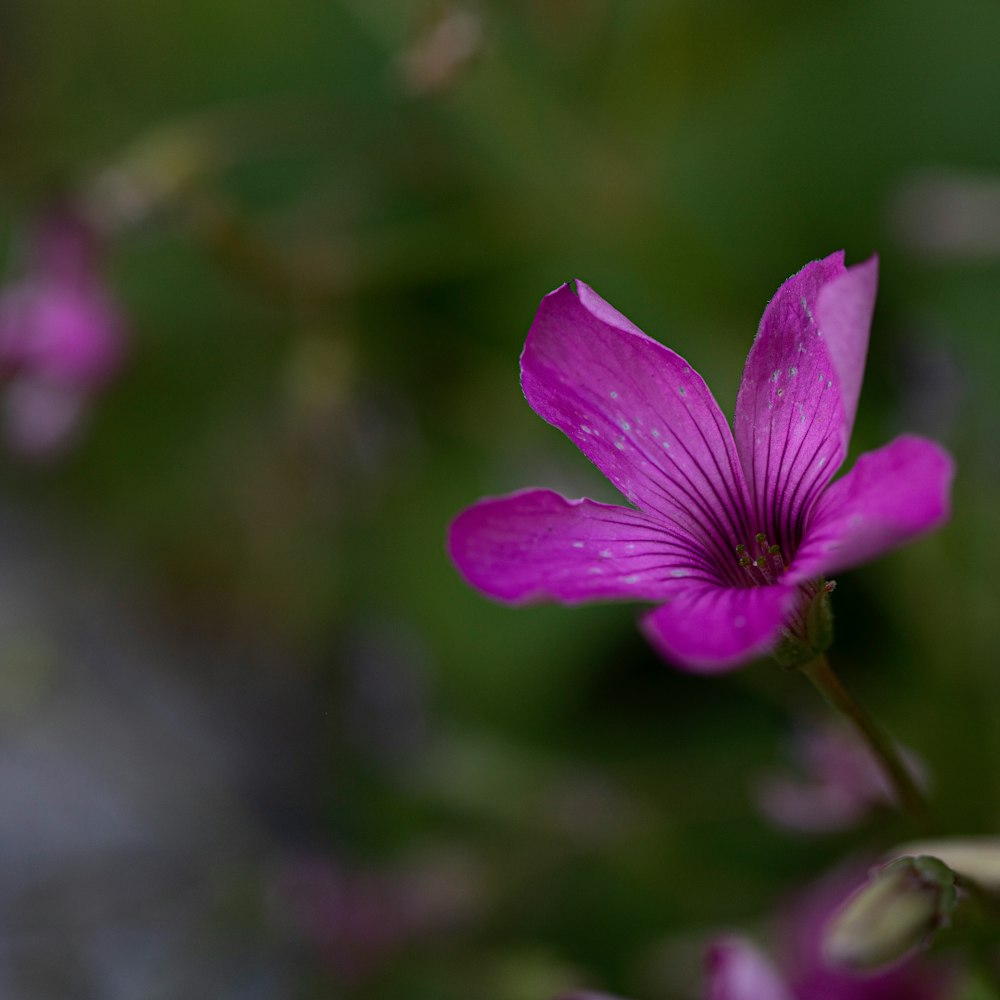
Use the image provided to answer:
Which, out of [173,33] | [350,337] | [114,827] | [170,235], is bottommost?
[114,827]

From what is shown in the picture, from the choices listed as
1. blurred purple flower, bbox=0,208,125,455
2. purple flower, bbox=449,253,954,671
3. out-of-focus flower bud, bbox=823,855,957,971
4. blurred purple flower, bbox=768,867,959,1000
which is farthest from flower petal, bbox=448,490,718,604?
blurred purple flower, bbox=0,208,125,455

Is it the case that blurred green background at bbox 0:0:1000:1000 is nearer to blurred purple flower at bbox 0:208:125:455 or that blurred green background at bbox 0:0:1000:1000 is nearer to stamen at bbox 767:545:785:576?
blurred purple flower at bbox 0:208:125:455

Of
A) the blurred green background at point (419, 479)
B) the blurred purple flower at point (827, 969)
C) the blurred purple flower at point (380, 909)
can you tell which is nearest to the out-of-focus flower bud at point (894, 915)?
the blurred purple flower at point (827, 969)

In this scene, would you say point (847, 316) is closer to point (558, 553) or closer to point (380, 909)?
point (558, 553)

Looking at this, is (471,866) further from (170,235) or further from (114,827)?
(170,235)

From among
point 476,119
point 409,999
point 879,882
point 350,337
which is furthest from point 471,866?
point 476,119

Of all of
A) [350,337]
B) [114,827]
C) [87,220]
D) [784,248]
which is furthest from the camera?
[114,827]
